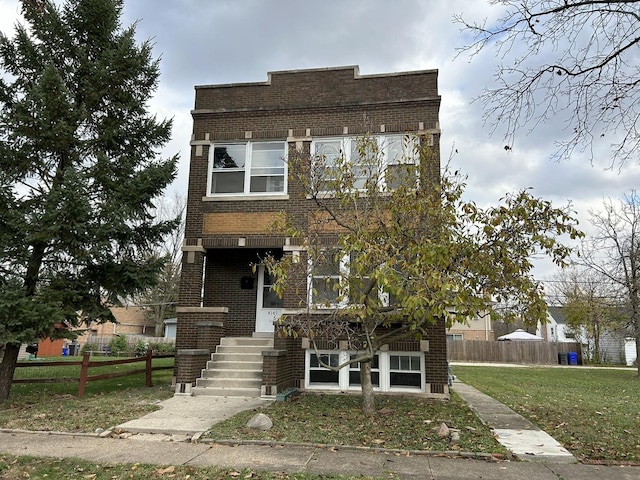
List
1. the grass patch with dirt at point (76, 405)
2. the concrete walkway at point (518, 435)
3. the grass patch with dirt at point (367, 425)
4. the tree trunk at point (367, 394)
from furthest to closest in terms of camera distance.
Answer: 1. the tree trunk at point (367, 394)
2. the grass patch with dirt at point (76, 405)
3. the grass patch with dirt at point (367, 425)
4. the concrete walkway at point (518, 435)

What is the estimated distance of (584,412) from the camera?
31.5 feet

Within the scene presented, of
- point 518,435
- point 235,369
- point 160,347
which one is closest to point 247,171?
point 235,369

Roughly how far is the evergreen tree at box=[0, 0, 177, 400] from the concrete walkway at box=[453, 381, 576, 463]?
7.81 m

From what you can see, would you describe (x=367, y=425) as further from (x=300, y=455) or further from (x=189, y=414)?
(x=189, y=414)

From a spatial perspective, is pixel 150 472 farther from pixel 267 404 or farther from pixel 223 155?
pixel 223 155

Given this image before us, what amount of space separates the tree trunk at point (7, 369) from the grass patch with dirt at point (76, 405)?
0.25 meters

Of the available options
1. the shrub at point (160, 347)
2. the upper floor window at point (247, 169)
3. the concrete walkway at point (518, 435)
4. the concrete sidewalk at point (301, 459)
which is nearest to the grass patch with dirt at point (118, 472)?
the concrete sidewalk at point (301, 459)

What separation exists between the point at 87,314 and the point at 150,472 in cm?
606

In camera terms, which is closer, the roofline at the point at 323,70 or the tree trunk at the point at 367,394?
the tree trunk at the point at 367,394

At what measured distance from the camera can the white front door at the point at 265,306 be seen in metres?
13.2

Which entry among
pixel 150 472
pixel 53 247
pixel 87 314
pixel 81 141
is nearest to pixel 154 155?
pixel 81 141

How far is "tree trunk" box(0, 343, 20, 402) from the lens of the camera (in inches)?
389

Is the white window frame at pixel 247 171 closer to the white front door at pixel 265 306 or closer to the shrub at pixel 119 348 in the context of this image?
the white front door at pixel 265 306

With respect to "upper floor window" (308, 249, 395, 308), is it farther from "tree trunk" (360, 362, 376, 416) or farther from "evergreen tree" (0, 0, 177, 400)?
"evergreen tree" (0, 0, 177, 400)
